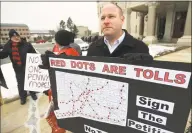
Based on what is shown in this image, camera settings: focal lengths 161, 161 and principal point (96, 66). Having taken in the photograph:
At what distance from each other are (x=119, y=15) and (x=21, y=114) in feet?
9.98

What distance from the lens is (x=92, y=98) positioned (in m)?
1.61

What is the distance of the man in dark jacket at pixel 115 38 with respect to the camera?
5.74ft

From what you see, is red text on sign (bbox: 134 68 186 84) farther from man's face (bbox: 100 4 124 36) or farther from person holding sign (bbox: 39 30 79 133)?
person holding sign (bbox: 39 30 79 133)

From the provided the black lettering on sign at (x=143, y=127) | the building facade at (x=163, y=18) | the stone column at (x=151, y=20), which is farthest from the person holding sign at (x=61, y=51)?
the stone column at (x=151, y=20)

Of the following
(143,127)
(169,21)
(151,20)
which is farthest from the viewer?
(169,21)

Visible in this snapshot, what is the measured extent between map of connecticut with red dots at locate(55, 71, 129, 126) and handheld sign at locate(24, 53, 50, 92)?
0.81m

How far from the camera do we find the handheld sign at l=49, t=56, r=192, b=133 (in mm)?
1202

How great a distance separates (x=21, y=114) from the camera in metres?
3.54

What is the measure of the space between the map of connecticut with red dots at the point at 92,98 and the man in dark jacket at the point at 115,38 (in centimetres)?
48

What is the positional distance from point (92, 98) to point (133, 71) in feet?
1.76

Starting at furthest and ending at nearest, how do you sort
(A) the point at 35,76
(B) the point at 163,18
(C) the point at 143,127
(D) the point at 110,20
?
(B) the point at 163,18 < (A) the point at 35,76 < (D) the point at 110,20 < (C) the point at 143,127

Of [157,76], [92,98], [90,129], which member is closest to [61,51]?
[92,98]

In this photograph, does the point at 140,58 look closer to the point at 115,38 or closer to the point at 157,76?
the point at 157,76

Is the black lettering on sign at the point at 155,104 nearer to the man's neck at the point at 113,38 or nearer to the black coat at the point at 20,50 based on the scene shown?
the man's neck at the point at 113,38
